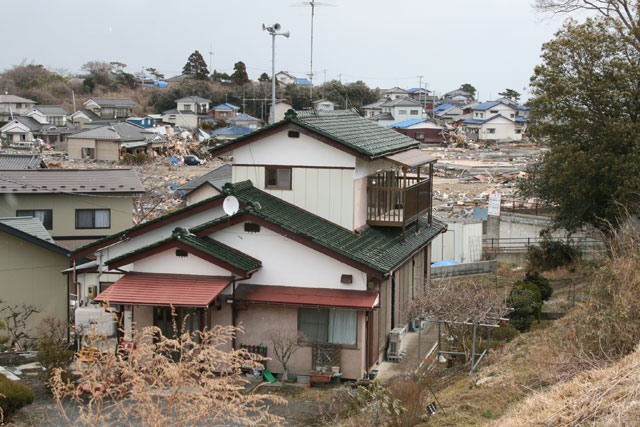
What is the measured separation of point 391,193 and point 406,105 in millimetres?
91268

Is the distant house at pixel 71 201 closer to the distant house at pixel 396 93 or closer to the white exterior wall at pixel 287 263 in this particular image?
the white exterior wall at pixel 287 263

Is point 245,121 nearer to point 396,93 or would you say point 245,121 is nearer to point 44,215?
point 396,93

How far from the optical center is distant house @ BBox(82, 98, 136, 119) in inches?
3895

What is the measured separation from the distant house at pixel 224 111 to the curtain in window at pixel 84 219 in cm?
8000

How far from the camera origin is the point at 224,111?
342 ft

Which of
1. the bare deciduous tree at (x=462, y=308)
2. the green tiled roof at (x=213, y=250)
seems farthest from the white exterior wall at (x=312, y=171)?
the bare deciduous tree at (x=462, y=308)

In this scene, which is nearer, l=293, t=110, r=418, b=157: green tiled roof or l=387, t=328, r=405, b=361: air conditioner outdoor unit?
l=387, t=328, r=405, b=361: air conditioner outdoor unit

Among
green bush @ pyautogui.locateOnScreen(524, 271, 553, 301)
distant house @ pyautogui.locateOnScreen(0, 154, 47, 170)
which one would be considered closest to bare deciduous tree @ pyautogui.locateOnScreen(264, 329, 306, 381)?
green bush @ pyautogui.locateOnScreen(524, 271, 553, 301)

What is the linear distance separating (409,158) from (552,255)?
35.6ft

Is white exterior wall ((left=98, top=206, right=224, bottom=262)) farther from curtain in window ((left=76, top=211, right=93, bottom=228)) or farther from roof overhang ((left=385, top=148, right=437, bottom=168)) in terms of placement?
curtain in window ((left=76, top=211, right=93, bottom=228))

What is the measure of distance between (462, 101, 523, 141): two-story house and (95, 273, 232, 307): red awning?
294 feet

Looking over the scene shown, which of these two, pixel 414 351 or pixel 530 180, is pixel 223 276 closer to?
pixel 414 351

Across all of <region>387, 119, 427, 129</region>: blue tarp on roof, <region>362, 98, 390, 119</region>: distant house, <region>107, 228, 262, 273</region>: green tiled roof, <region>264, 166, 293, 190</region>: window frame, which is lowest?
<region>107, 228, 262, 273</region>: green tiled roof

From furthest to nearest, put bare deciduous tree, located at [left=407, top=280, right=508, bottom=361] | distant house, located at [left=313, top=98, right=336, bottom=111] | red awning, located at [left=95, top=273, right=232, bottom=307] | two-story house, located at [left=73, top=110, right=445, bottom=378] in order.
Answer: distant house, located at [left=313, top=98, right=336, bottom=111], two-story house, located at [left=73, top=110, right=445, bottom=378], red awning, located at [left=95, top=273, right=232, bottom=307], bare deciduous tree, located at [left=407, top=280, right=508, bottom=361]
